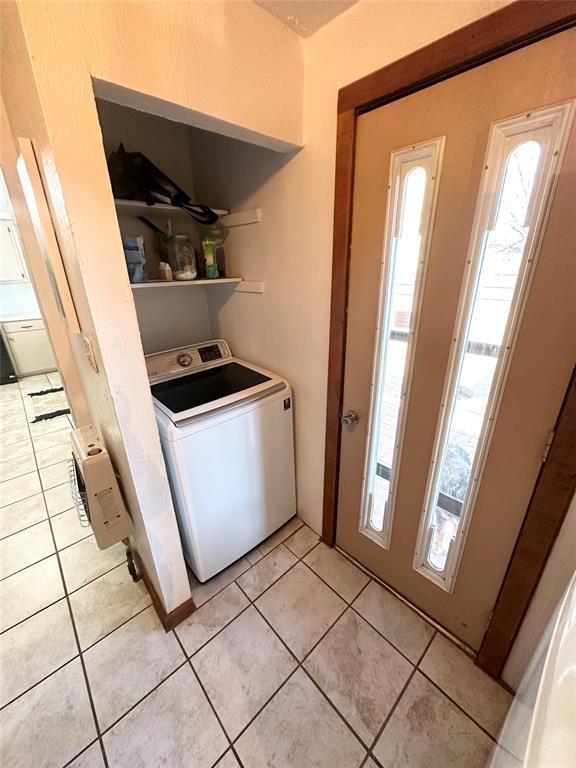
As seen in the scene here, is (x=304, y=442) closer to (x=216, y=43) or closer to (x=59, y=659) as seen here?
(x=59, y=659)

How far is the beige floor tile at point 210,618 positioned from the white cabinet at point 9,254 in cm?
524

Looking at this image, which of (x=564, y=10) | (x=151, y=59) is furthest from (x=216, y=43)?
(x=564, y=10)

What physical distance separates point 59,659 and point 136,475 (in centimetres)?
93

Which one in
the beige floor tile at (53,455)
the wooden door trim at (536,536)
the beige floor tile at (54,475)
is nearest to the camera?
the wooden door trim at (536,536)

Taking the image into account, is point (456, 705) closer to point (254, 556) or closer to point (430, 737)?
point (430, 737)

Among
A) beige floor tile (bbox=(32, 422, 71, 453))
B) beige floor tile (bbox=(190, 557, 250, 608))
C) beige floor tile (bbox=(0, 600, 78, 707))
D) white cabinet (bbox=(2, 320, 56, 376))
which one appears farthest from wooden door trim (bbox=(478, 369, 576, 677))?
white cabinet (bbox=(2, 320, 56, 376))

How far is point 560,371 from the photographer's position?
810 mm

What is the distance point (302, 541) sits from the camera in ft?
5.82

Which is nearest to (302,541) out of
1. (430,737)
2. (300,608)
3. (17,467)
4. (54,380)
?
(300,608)

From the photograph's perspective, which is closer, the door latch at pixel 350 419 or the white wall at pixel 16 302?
the door latch at pixel 350 419

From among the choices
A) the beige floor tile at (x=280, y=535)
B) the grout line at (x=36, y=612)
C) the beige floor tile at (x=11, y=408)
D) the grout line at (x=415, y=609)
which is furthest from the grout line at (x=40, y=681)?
the beige floor tile at (x=11, y=408)

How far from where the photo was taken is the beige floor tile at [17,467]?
2.33m

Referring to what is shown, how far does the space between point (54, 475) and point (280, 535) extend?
1.85 metres

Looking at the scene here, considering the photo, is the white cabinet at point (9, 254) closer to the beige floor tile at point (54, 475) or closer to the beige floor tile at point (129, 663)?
the beige floor tile at point (54, 475)
